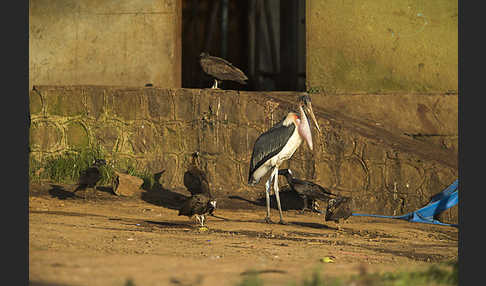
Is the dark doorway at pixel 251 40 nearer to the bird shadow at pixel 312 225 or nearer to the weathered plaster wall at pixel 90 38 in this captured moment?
the weathered plaster wall at pixel 90 38

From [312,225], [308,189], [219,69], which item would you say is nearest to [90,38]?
[219,69]

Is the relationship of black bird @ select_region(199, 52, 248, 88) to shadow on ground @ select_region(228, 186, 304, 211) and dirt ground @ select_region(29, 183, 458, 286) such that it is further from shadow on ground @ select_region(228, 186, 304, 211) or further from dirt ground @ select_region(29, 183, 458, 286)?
dirt ground @ select_region(29, 183, 458, 286)

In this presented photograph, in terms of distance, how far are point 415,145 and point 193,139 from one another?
354cm

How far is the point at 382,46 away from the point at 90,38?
5.24 m

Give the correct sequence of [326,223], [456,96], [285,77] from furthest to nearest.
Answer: [285,77], [456,96], [326,223]

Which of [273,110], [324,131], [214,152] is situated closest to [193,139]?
[214,152]

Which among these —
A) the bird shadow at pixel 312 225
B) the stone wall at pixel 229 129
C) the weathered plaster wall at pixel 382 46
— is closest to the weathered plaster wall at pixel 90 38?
the stone wall at pixel 229 129

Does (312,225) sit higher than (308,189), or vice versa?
(308,189)

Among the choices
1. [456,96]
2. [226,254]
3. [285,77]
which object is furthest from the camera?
[285,77]

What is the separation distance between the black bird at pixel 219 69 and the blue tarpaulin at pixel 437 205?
11.5 ft

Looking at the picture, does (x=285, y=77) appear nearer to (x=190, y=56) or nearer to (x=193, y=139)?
(x=190, y=56)

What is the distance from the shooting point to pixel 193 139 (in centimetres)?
1093

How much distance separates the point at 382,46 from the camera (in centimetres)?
1182

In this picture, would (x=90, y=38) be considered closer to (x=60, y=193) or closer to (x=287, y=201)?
(x=60, y=193)
